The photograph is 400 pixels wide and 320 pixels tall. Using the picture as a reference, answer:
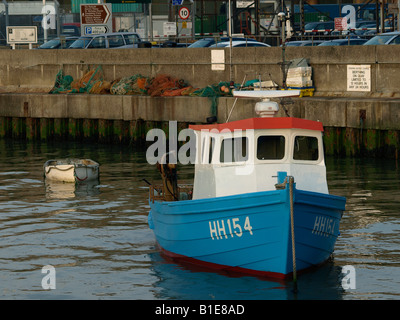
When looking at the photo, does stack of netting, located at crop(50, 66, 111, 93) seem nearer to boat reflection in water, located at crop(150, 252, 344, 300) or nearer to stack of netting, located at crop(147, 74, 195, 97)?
stack of netting, located at crop(147, 74, 195, 97)

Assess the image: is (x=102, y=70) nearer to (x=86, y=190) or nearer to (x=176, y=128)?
(x=176, y=128)

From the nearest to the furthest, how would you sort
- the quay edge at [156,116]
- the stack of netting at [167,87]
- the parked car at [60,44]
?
the quay edge at [156,116] → the stack of netting at [167,87] → the parked car at [60,44]

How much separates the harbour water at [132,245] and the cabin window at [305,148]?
1999mm

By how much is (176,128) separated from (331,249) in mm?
17402

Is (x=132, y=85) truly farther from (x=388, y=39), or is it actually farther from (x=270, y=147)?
(x=270, y=147)

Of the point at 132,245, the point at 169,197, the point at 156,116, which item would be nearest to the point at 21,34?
the point at 156,116

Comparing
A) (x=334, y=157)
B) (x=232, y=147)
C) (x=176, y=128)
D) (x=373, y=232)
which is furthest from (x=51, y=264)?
(x=176, y=128)

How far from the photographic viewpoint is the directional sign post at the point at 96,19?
1689 inches

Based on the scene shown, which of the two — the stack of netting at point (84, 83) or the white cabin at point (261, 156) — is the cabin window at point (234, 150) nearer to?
the white cabin at point (261, 156)

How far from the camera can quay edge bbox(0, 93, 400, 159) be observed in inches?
1101

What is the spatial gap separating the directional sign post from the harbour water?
52.0 feet

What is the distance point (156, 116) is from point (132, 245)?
15.7 m

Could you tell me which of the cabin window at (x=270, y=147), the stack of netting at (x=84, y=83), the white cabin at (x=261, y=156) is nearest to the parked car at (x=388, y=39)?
the stack of netting at (x=84, y=83)

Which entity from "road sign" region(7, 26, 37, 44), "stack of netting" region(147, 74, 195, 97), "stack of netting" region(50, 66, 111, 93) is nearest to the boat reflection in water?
"stack of netting" region(147, 74, 195, 97)
